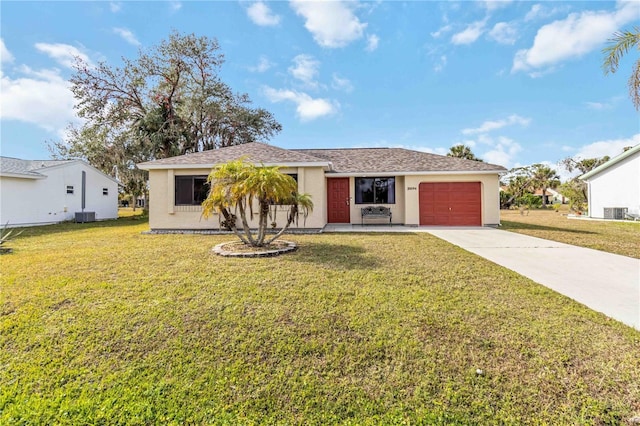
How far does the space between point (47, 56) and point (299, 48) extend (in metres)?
13.9

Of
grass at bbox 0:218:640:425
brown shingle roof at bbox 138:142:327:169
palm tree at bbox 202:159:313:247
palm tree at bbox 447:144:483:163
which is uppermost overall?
palm tree at bbox 447:144:483:163

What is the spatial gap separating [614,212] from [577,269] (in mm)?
17951

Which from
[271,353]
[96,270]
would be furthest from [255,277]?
[96,270]

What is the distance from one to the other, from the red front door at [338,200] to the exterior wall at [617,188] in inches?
685

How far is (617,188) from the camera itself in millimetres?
17484

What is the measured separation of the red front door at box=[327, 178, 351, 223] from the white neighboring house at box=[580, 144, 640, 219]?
681 inches

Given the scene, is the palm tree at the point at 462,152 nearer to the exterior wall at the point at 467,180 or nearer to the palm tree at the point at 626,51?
the exterior wall at the point at 467,180

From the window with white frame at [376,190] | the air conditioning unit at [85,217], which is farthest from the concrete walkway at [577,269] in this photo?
the air conditioning unit at [85,217]

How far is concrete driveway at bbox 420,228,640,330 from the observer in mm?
3972

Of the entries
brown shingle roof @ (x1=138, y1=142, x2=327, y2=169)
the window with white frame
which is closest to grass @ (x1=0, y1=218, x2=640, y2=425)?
brown shingle roof @ (x1=138, y1=142, x2=327, y2=169)

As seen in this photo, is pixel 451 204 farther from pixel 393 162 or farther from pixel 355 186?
pixel 355 186

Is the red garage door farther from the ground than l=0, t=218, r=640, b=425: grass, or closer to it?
farther from the ground

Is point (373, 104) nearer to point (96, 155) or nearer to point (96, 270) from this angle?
point (96, 270)

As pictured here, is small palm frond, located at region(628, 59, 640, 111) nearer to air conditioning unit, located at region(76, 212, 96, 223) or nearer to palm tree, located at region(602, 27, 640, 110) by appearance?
palm tree, located at region(602, 27, 640, 110)
